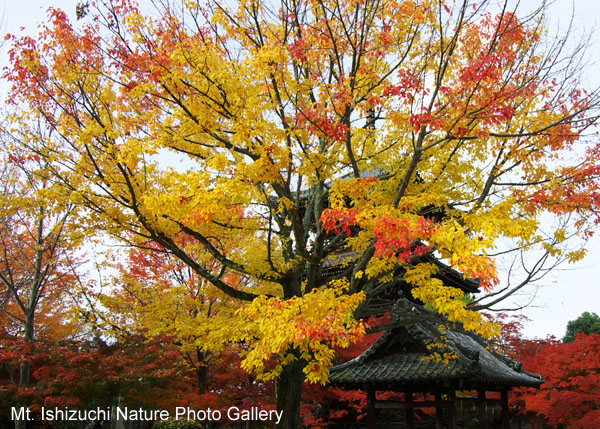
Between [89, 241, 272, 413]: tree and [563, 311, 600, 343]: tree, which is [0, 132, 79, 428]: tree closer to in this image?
[89, 241, 272, 413]: tree

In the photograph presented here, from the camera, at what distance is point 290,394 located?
24.5 ft

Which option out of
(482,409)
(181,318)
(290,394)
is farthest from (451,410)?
(181,318)

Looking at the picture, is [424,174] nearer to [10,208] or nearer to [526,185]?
[526,185]

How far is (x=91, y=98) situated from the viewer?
6.69m

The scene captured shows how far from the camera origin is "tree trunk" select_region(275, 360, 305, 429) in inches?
290

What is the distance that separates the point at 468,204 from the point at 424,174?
116 centimetres

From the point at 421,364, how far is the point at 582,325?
118 ft

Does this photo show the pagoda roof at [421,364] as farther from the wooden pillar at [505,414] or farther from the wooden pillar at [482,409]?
the wooden pillar at [505,414]

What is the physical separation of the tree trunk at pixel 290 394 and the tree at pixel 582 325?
35.8 meters

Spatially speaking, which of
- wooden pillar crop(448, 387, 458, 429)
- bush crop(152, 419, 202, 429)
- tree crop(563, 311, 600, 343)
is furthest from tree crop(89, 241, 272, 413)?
tree crop(563, 311, 600, 343)

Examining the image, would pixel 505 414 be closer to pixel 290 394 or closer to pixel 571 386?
pixel 571 386

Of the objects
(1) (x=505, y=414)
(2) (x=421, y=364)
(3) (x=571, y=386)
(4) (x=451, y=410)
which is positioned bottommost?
(3) (x=571, y=386)

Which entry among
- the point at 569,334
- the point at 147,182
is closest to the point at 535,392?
the point at 147,182

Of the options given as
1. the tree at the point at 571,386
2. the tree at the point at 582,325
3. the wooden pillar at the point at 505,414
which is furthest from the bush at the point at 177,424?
the tree at the point at 582,325
